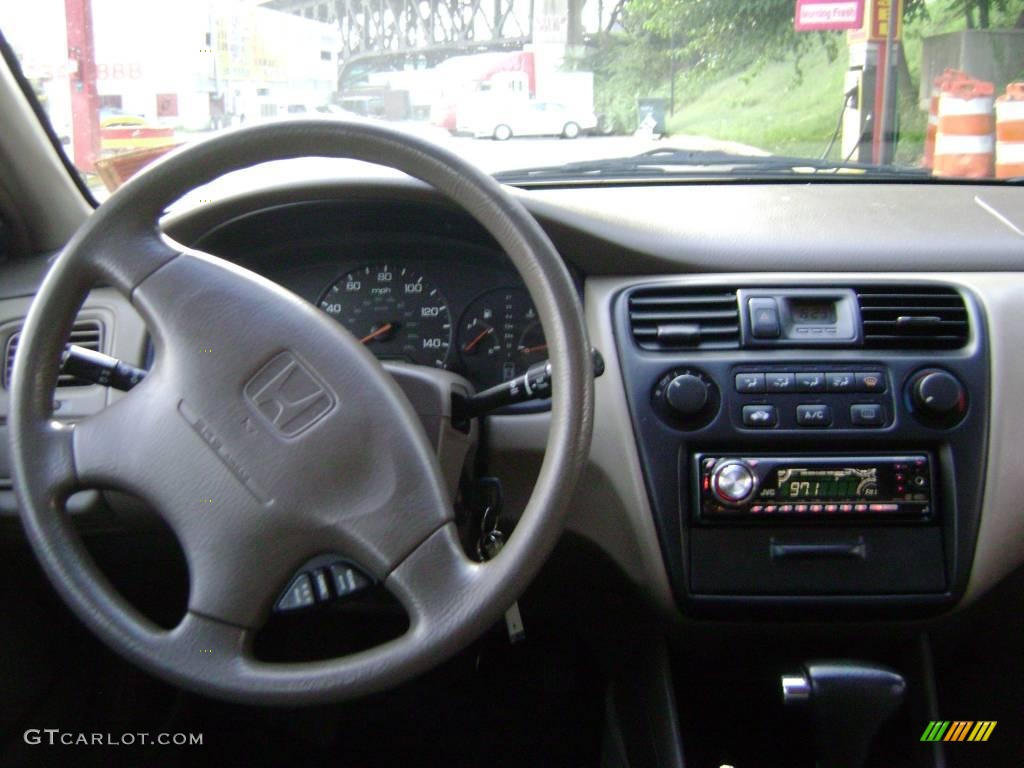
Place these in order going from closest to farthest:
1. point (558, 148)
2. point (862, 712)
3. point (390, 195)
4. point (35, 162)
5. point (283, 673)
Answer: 1. point (283, 673)
2. point (390, 195)
3. point (862, 712)
4. point (35, 162)
5. point (558, 148)

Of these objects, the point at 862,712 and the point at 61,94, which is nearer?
the point at 862,712

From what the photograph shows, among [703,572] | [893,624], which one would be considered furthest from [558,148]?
[893,624]

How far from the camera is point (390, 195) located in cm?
194

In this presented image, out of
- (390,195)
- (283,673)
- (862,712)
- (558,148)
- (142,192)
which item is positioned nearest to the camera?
(283,673)

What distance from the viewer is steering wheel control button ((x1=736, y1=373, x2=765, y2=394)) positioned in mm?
1998

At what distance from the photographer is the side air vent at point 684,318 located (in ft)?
6.64

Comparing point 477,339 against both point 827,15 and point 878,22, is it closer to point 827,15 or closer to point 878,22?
point 827,15

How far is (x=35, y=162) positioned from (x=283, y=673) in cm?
139

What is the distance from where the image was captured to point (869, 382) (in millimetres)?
2002

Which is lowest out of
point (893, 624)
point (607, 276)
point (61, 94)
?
point (893, 624)

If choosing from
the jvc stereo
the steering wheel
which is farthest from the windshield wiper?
the steering wheel

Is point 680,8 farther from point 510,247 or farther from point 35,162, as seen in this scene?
point 35,162

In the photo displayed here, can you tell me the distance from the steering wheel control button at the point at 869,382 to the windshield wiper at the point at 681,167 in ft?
2.28
